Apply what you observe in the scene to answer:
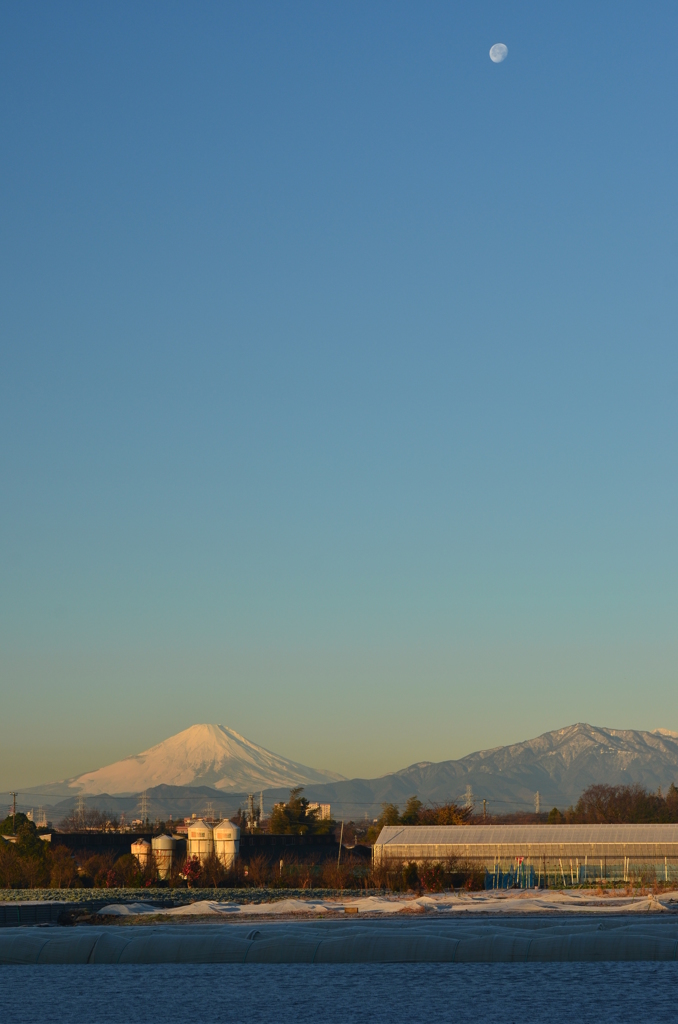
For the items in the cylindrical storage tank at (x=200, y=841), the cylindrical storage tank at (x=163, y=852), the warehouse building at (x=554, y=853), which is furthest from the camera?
the cylindrical storage tank at (x=200, y=841)

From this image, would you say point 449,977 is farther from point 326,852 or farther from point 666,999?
point 326,852

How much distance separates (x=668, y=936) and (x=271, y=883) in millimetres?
40885

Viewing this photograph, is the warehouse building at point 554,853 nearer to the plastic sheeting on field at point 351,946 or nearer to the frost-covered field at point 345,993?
the plastic sheeting on field at point 351,946

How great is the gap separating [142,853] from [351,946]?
159 feet

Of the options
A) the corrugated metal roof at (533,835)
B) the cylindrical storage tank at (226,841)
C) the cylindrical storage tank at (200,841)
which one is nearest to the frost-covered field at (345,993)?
the corrugated metal roof at (533,835)

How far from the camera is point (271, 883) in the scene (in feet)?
241

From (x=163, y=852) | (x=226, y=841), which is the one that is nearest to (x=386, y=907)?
(x=163, y=852)

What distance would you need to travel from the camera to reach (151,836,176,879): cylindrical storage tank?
79.4m

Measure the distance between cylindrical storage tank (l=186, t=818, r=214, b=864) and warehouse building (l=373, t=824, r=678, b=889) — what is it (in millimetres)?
11422

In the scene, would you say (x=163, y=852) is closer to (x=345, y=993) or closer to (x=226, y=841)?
(x=226, y=841)

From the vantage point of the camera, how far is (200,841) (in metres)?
84.9

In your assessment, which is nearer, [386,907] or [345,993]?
[345,993]

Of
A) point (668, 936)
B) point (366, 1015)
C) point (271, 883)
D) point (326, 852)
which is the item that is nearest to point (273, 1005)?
point (366, 1015)

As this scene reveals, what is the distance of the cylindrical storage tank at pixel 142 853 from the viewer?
257 ft
